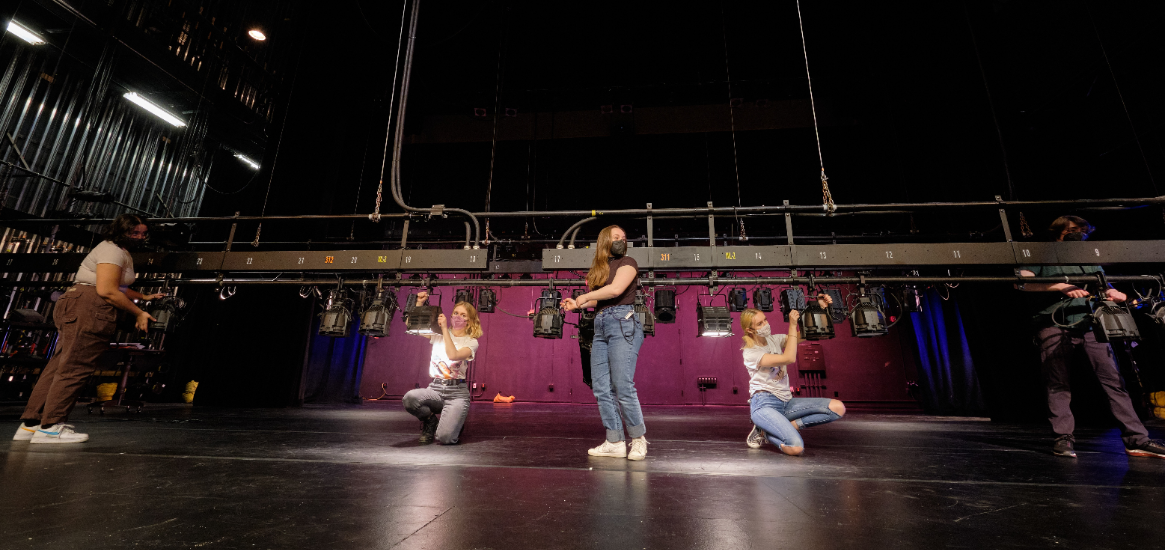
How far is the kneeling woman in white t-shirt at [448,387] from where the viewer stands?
3182 mm

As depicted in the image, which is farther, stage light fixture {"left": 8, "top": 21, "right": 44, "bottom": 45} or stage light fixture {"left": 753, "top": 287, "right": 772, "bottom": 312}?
stage light fixture {"left": 8, "top": 21, "right": 44, "bottom": 45}

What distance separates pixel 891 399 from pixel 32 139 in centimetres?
1469

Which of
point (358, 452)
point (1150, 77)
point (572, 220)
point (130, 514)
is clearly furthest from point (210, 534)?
point (1150, 77)

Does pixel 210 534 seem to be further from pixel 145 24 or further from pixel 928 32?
pixel 145 24

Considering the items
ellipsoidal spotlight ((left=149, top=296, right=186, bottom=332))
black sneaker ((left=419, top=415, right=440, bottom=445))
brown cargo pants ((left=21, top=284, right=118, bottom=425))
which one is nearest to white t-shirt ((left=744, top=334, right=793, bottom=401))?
black sneaker ((left=419, top=415, right=440, bottom=445))

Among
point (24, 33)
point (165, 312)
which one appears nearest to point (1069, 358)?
point (165, 312)

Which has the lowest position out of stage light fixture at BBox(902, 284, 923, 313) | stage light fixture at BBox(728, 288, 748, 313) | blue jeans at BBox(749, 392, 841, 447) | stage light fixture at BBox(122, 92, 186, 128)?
blue jeans at BBox(749, 392, 841, 447)

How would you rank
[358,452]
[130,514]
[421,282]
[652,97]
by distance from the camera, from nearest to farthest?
1. [130,514]
2. [358,452]
3. [421,282]
4. [652,97]

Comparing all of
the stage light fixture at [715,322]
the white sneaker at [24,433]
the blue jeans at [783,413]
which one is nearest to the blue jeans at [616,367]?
the blue jeans at [783,413]

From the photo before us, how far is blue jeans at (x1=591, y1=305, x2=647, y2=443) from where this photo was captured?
267 centimetres

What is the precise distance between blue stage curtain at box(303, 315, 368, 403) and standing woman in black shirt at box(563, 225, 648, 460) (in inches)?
293

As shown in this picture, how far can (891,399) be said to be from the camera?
8203 millimetres

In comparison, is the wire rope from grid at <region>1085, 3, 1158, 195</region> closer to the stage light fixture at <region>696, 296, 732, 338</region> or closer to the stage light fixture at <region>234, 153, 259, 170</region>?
the stage light fixture at <region>696, 296, 732, 338</region>

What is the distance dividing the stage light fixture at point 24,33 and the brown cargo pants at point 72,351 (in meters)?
6.06
